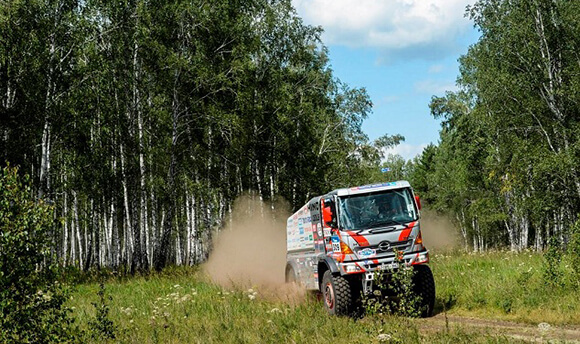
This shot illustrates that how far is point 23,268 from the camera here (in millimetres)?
7543

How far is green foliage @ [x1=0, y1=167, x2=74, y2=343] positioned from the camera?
7426mm

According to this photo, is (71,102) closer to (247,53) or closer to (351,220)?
(247,53)

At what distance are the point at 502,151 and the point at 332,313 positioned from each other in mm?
23584

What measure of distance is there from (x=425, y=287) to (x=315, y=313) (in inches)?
95.2

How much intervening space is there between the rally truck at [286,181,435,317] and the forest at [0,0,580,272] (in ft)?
40.5

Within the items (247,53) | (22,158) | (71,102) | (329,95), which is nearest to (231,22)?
(247,53)

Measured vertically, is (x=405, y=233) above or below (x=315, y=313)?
above

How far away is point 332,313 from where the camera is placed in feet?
42.7

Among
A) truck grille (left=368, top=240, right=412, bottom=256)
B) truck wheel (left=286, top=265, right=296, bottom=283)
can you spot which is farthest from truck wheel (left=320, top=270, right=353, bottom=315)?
truck wheel (left=286, top=265, right=296, bottom=283)

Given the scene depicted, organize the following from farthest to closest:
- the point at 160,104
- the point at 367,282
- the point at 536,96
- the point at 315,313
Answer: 1. the point at 536,96
2. the point at 160,104
3. the point at 367,282
4. the point at 315,313

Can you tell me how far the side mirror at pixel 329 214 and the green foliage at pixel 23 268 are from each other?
6.56 meters

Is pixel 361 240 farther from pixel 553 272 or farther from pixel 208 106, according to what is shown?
pixel 208 106

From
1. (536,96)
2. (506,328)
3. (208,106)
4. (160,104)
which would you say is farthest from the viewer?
(536,96)

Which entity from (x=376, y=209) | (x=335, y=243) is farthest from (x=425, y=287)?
(x=335, y=243)
